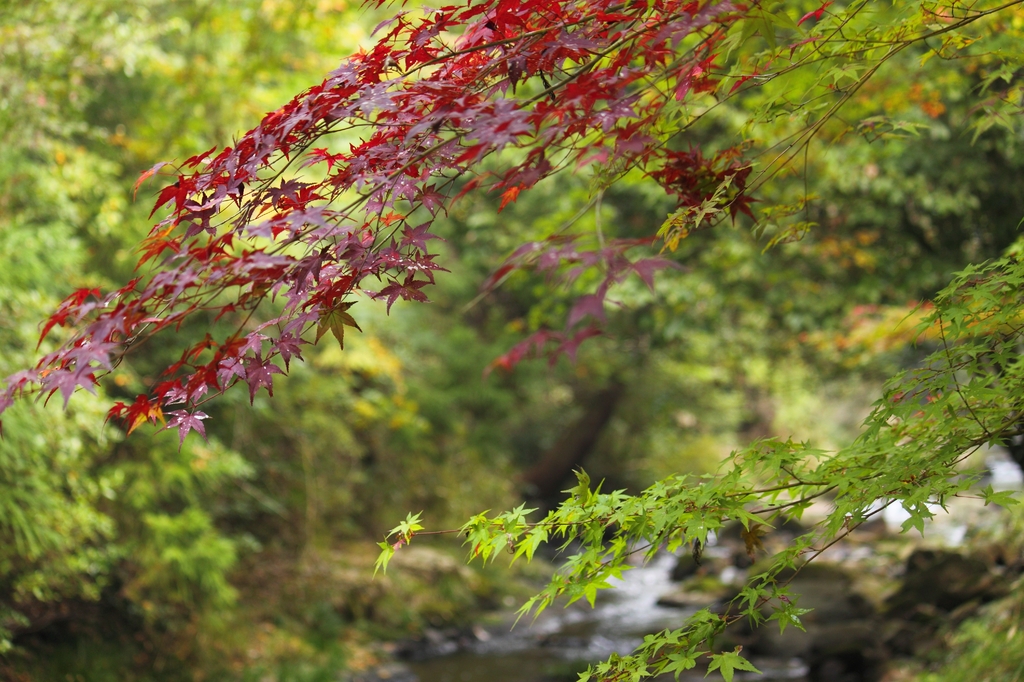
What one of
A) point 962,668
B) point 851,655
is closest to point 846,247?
point 851,655

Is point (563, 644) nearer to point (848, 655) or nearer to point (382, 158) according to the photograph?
point (848, 655)

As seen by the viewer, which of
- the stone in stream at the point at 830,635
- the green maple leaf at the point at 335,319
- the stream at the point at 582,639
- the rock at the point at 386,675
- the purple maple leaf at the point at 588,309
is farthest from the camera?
the rock at the point at 386,675

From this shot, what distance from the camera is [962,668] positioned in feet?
13.1

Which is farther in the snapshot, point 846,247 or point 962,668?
point 846,247

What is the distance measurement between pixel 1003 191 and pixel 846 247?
4.18ft

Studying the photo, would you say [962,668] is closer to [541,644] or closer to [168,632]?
[541,644]

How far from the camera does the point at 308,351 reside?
7.92m

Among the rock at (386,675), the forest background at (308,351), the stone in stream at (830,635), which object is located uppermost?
the forest background at (308,351)

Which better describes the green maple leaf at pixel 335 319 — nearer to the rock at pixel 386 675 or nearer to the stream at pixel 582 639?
the stream at pixel 582 639

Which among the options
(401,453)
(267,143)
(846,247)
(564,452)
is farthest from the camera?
(564,452)

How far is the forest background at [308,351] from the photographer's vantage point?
451 cm

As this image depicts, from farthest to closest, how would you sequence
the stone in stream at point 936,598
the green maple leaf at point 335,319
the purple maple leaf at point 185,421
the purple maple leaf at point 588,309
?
the stone in stream at point 936,598 → the purple maple leaf at point 185,421 → the green maple leaf at point 335,319 → the purple maple leaf at point 588,309

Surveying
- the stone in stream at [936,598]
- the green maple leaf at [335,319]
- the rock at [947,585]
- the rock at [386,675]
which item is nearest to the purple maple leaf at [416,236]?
the green maple leaf at [335,319]

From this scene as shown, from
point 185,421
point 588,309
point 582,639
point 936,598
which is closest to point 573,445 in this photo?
point 582,639
